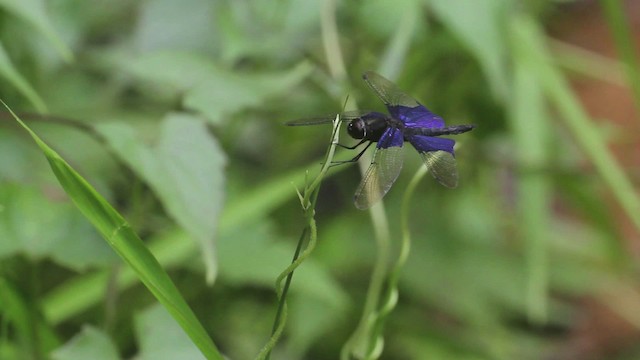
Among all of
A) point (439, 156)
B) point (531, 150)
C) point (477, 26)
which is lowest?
point (531, 150)

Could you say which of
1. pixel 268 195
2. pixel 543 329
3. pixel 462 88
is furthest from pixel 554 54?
pixel 268 195

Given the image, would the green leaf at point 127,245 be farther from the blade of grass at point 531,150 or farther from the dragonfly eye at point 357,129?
the blade of grass at point 531,150

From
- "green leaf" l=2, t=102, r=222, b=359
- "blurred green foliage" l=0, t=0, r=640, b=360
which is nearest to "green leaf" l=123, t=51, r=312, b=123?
"blurred green foliage" l=0, t=0, r=640, b=360

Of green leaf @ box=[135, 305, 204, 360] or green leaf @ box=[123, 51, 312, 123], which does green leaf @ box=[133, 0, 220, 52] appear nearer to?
green leaf @ box=[123, 51, 312, 123]

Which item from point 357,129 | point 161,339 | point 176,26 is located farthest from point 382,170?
point 176,26

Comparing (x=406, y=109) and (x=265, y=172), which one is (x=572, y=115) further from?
(x=406, y=109)

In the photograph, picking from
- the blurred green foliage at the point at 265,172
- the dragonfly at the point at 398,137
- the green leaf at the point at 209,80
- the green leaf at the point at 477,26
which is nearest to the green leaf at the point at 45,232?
the blurred green foliage at the point at 265,172
